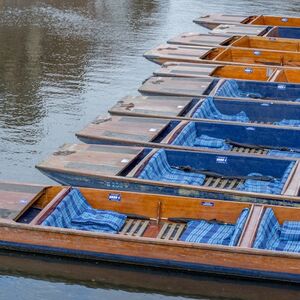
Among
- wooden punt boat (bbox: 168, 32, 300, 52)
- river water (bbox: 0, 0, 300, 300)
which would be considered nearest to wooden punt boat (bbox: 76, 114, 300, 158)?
river water (bbox: 0, 0, 300, 300)

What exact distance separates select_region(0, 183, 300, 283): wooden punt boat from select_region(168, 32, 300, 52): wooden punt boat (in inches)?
461

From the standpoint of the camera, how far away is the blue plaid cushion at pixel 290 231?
12180 mm

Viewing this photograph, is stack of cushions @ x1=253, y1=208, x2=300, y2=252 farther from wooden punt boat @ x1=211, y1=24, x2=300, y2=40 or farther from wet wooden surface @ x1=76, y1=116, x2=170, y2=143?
wooden punt boat @ x1=211, y1=24, x2=300, y2=40

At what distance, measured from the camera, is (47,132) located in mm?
18734

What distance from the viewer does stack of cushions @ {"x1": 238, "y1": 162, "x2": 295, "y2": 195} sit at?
13.8m

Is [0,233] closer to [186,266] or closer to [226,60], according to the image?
[186,266]

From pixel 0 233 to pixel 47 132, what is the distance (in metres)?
6.76

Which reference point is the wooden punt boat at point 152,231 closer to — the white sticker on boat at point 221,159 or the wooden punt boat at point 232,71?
the white sticker on boat at point 221,159

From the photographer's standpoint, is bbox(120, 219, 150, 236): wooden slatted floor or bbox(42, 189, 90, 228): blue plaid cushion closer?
bbox(42, 189, 90, 228): blue plaid cushion

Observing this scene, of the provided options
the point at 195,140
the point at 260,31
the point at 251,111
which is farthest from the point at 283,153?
the point at 260,31

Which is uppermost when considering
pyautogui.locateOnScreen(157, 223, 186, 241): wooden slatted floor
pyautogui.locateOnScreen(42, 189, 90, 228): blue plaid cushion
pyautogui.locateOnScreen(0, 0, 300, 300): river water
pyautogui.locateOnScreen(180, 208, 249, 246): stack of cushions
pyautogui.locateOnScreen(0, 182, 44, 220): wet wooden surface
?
pyautogui.locateOnScreen(0, 182, 44, 220): wet wooden surface

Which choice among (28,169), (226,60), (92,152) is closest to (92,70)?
(226,60)

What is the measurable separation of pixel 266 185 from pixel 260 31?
42.5 ft

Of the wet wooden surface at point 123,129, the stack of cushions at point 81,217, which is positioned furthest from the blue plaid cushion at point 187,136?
the stack of cushions at point 81,217
